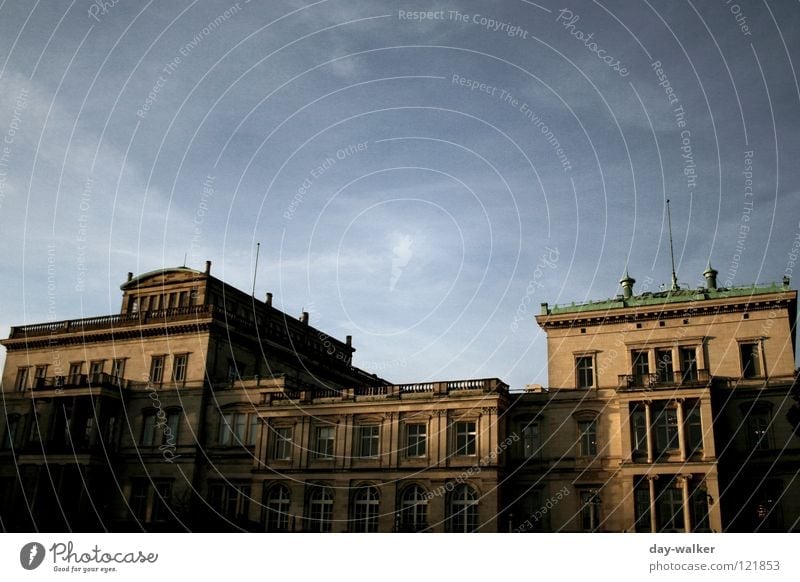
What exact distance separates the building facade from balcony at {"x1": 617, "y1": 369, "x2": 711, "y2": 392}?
11 cm

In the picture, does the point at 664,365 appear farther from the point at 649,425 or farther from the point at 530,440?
the point at 530,440

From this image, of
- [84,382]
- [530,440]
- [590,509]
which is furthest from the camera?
[84,382]

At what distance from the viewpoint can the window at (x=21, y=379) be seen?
202 feet

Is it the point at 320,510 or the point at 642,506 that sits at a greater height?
the point at 642,506

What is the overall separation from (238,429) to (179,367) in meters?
7.49

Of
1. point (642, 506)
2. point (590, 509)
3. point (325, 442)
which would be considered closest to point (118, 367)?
point (325, 442)

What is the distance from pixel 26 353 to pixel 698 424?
5210 cm

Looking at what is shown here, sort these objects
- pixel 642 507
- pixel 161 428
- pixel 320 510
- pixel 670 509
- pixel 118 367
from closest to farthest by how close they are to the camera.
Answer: pixel 670 509 < pixel 642 507 < pixel 320 510 < pixel 161 428 < pixel 118 367

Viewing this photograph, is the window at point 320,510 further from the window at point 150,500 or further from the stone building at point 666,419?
the stone building at point 666,419

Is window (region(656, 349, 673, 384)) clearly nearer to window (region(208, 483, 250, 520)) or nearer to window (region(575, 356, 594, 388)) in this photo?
window (region(575, 356, 594, 388))

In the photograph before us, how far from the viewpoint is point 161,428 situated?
55.1 meters

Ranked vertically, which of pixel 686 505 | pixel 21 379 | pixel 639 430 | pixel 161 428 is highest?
pixel 21 379
